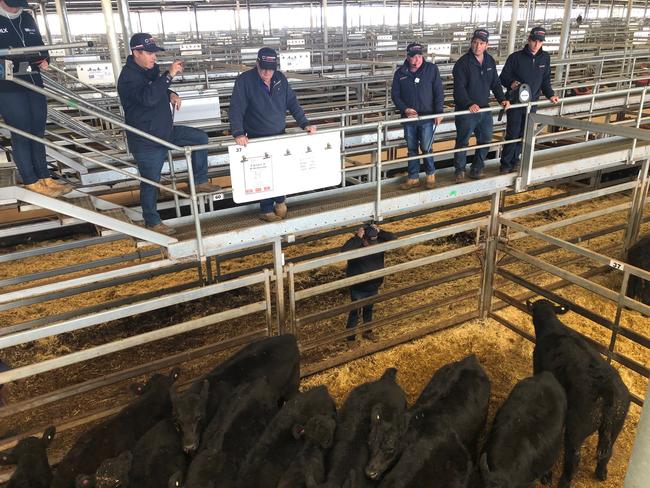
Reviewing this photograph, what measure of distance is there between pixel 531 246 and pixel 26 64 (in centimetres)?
809

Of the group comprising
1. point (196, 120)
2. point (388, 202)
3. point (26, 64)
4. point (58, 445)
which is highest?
point (26, 64)

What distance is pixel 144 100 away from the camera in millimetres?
4625

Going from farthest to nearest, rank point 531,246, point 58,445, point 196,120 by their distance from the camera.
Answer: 1. point 531,246
2. point 196,120
3. point 58,445

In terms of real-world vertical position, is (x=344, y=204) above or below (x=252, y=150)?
below

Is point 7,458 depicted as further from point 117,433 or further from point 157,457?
point 157,457

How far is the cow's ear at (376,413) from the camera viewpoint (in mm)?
4414

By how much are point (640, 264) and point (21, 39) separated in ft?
26.7

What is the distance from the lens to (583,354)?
5.12 meters

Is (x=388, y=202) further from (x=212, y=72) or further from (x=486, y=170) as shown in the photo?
(x=212, y=72)

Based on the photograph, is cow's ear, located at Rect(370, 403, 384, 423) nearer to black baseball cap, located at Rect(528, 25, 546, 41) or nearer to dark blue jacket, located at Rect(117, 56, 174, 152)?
dark blue jacket, located at Rect(117, 56, 174, 152)

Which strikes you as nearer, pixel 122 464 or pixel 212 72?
pixel 122 464

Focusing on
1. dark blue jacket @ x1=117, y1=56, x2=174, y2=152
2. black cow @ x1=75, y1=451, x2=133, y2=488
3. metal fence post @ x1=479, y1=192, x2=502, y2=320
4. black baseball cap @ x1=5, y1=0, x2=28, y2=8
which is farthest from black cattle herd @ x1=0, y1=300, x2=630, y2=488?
black baseball cap @ x1=5, y1=0, x2=28, y2=8

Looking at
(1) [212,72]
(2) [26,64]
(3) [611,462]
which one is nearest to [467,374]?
(3) [611,462]

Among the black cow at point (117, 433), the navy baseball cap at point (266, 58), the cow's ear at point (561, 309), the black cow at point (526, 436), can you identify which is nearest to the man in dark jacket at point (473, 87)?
the cow's ear at point (561, 309)
